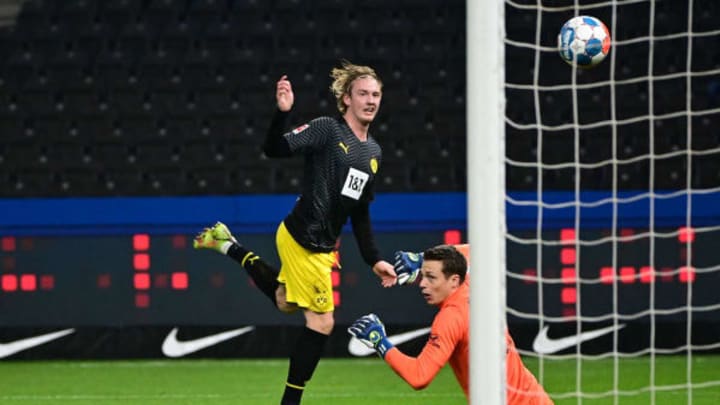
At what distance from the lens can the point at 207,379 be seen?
26.7 ft

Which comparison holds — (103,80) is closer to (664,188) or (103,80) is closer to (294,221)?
(664,188)

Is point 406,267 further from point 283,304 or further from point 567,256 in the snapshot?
point 567,256

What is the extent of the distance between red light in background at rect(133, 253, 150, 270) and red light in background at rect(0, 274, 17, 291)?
0.86 metres

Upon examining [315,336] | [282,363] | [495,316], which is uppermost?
[495,316]

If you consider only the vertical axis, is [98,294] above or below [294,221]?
below

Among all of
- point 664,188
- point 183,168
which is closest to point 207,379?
point 183,168

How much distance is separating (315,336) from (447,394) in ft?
5.96

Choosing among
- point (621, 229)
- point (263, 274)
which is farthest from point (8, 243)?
point (621, 229)

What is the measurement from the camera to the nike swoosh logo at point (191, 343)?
30.4 feet

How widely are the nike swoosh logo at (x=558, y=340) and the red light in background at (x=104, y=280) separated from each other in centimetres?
304

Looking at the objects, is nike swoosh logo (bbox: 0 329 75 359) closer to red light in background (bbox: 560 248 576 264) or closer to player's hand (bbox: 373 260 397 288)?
red light in background (bbox: 560 248 576 264)

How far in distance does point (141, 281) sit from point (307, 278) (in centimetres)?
364

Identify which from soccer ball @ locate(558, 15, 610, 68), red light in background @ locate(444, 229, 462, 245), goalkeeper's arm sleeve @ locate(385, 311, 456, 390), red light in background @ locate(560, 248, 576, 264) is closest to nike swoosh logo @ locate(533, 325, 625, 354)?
red light in background @ locate(560, 248, 576, 264)

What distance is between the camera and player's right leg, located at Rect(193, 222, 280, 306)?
5949 millimetres
